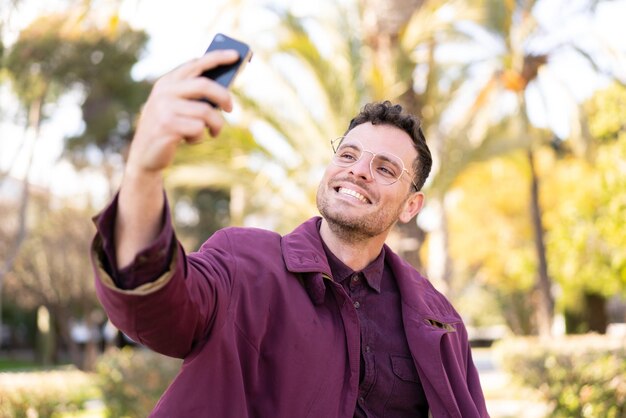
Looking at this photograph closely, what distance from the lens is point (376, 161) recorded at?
2885 mm

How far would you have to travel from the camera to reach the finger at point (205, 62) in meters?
1.69

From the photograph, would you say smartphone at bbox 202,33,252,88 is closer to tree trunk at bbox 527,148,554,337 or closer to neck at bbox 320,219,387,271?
neck at bbox 320,219,387,271

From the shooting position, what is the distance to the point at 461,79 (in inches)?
601

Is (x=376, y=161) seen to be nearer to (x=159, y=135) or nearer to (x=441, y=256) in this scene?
(x=159, y=135)

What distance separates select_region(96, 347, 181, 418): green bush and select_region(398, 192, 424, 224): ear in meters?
7.79

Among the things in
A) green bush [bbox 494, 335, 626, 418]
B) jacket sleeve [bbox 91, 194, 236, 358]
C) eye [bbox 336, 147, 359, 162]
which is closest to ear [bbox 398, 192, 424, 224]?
eye [bbox 336, 147, 359, 162]

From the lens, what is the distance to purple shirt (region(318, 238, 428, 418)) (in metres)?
2.66

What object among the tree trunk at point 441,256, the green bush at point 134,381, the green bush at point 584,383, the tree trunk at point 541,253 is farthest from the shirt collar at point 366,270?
the tree trunk at point 541,253

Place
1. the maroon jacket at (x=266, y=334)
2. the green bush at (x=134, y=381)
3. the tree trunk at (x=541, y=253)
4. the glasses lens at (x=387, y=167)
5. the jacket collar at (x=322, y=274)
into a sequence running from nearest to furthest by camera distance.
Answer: the maroon jacket at (x=266, y=334) < the jacket collar at (x=322, y=274) < the glasses lens at (x=387, y=167) < the green bush at (x=134, y=381) < the tree trunk at (x=541, y=253)

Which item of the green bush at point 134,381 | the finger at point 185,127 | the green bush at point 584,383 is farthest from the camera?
the green bush at point 134,381

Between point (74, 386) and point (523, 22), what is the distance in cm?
1269

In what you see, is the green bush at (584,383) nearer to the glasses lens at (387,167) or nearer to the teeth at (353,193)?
the glasses lens at (387,167)

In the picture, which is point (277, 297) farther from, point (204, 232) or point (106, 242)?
point (204, 232)

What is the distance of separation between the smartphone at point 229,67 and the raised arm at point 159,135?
0.07 feet
